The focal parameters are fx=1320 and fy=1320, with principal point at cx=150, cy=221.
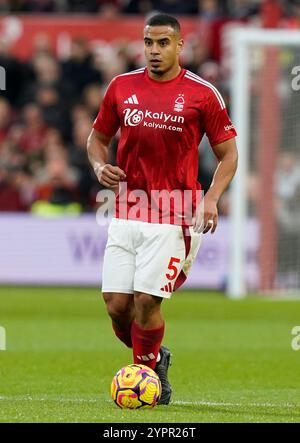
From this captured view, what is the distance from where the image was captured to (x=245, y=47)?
19.1m

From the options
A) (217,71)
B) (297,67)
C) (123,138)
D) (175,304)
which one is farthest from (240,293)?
(123,138)

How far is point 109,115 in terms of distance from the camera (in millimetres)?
8961

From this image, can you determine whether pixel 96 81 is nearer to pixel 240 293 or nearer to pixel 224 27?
pixel 224 27

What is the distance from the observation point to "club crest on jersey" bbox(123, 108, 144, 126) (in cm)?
868

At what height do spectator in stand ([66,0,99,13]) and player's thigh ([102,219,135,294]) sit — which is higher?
spectator in stand ([66,0,99,13])

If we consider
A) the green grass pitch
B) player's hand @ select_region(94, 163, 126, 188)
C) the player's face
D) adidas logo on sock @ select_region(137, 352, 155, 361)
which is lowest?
the green grass pitch

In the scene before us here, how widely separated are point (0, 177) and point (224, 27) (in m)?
4.57

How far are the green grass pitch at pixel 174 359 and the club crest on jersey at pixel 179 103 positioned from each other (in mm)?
1937

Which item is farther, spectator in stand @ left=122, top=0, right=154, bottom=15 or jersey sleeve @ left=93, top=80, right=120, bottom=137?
spectator in stand @ left=122, top=0, right=154, bottom=15

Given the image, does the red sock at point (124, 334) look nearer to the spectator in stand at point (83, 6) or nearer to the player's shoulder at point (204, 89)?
the player's shoulder at point (204, 89)

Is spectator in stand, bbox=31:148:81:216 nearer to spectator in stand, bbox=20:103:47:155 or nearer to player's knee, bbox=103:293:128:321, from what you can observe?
spectator in stand, bbox=20:103:47:155

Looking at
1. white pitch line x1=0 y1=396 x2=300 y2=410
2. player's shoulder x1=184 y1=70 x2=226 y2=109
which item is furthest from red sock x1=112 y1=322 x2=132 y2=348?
player's shoulder x1=184 y1=70 x2=226 y2=109

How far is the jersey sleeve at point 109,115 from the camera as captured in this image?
8.88 metres

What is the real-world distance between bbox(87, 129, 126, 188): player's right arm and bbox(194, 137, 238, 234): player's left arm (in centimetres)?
59
